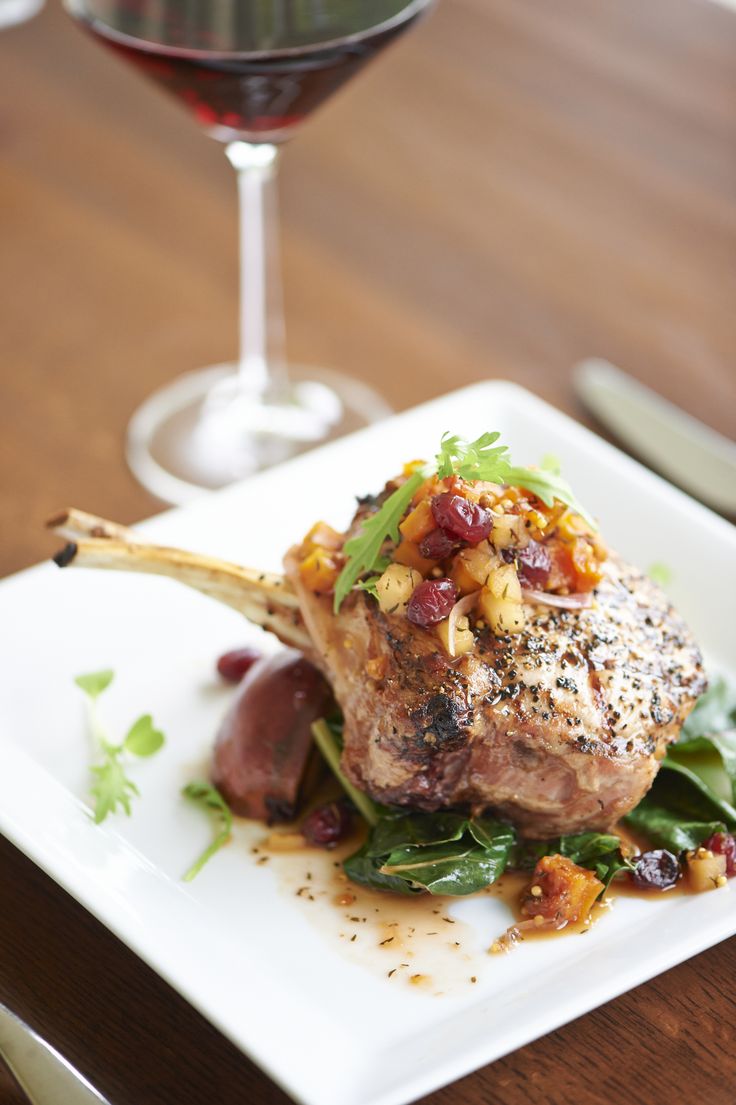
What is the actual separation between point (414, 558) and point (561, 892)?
691mm

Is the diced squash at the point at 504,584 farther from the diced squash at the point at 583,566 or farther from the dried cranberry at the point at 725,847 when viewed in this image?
the dried cranberry at the point at 725,847

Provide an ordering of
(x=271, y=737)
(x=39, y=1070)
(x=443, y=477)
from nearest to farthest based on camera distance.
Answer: (x=39, y=1070), (x=443, y=477), (x=271, y=737)

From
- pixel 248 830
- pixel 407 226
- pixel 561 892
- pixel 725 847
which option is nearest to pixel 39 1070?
pixel 248 830

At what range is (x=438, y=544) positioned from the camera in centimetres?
263

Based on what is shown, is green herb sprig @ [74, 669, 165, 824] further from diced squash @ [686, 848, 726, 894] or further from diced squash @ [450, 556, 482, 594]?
diced squash @ [686, 848, 726, 894]

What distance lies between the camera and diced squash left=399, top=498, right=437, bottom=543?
2.66 meters

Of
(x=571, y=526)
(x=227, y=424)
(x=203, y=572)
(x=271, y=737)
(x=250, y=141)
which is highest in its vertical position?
(x=250, y=141)

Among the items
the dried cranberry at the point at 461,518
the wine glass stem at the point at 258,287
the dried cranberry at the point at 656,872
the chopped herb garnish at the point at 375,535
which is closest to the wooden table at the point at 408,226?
the wine glass stem at the point at 258,287

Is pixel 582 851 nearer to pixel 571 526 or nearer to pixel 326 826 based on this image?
pixel 326 826

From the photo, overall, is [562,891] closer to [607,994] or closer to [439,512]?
[607,994]

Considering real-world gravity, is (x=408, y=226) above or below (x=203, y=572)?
below

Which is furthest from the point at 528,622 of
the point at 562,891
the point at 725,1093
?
the point at 725,1093

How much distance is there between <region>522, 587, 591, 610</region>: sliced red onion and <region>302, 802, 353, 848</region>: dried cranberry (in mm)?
604

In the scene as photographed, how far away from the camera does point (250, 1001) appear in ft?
7.66
